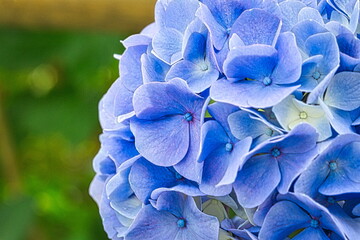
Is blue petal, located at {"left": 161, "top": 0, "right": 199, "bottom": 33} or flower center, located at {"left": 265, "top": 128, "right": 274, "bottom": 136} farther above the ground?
blue petal, located at {"left": 161, "top": 0, "right": 199, "bottom": 33}

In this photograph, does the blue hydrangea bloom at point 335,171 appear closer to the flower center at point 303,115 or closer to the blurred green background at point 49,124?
the flower center at point 303,115

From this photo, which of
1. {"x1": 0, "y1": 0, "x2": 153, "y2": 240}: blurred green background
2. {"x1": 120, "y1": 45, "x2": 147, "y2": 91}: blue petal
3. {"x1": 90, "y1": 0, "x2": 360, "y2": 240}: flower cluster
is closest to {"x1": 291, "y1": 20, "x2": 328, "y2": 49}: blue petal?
{"x1": 90, "y1": 0, "x2": 360, "y2": 240}: flower cluster

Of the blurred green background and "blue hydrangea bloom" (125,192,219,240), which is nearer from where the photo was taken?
"blue hydrangea bloom" (125,192,219,240)

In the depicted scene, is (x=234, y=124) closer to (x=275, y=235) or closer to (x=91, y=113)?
(x=275, y=235)

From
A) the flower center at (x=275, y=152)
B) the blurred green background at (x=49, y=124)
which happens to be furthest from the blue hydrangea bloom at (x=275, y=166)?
the blurred green background at (x=49, y=124)

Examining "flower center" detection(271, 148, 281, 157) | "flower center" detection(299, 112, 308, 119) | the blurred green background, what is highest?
"flower center" detection(299, 112, 308, 119)

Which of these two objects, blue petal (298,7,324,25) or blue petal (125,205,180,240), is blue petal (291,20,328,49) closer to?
blue petal (298,7,324,25)

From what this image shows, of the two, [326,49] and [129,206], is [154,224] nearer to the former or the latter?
[129,206]
